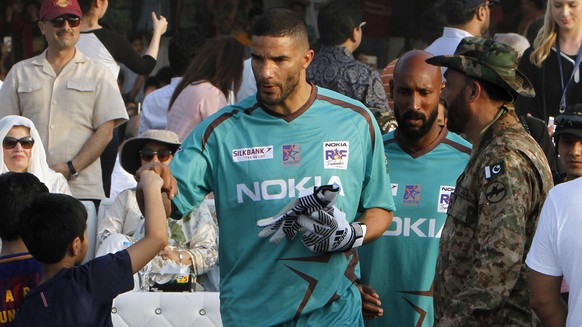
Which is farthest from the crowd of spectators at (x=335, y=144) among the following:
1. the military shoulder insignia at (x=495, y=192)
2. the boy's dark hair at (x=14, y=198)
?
the boy's dark hair at (x=14, y=198)

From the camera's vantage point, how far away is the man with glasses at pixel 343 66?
8.72 m

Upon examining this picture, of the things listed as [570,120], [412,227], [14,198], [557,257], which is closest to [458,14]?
[570,120]

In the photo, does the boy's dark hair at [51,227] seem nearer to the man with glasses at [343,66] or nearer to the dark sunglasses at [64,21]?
the man with glasses at [343,66]

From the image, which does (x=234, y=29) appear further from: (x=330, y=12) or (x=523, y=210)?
(x=523, y=210)

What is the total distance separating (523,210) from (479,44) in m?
0.81

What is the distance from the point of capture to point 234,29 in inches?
540

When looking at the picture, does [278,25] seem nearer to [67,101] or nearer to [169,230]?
[169,230]

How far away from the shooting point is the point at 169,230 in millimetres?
8688

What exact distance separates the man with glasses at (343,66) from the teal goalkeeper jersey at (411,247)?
7.41 feet

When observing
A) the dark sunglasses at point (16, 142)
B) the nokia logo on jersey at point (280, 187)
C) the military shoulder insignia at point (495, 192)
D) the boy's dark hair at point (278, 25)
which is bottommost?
the dark sunglasses at point (16, 142)

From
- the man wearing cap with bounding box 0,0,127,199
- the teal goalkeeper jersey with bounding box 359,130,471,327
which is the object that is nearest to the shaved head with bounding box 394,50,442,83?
the teal goalkeeper jersey with bounding box 359,130,471,327

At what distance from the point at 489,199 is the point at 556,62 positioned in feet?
15.4

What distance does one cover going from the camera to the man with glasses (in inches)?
343

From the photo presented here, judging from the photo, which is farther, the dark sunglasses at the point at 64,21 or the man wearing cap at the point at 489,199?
the dark sunglasses at the point at 64,21
